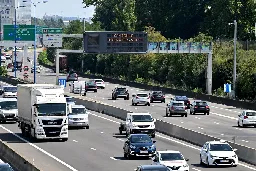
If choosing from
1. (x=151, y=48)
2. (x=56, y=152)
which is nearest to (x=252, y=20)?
(x=151, y=48)

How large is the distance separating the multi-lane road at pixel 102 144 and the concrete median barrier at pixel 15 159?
1089 millimetres

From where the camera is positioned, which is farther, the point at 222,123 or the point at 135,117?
the point at 222,123

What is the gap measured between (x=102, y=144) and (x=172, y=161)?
57.3ft

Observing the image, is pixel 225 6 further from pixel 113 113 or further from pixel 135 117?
pixel 135 117

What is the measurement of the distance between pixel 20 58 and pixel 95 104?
113 meters

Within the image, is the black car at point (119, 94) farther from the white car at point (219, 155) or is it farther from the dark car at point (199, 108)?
the white car at point (219, 155)

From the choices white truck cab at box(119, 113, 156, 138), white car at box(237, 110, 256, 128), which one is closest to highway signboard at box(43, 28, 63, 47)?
white car at box(237, 110, 256, 128)

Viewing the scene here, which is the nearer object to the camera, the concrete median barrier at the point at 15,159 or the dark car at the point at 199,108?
the concrete median barrier at the point at 15,159

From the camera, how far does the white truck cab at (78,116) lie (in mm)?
62188

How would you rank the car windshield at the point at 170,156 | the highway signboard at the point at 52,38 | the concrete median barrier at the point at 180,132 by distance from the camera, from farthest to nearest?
the highway signboard at the point at 52,38 < the concrete median barrier at the point at 180,132 < the car windshield at the point at 170,156

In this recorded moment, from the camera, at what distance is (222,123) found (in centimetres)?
6931

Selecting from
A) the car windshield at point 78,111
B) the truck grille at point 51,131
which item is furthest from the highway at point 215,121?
the truck grille at point 51,131

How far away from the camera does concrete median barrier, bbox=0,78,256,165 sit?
42.8 meters

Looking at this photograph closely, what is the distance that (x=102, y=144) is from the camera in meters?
52.8
